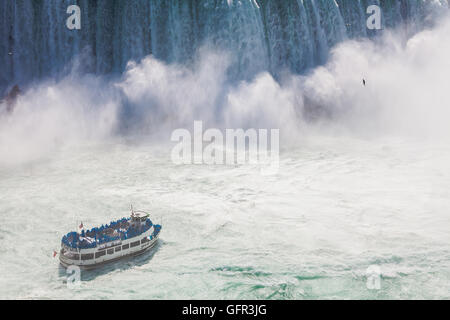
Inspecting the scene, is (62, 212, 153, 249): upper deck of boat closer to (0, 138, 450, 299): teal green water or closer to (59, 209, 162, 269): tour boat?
(59, 209, 162, 269): tour boat

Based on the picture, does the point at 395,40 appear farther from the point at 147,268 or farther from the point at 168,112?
the point at 147,268

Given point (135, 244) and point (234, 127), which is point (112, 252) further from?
point (234, 127)

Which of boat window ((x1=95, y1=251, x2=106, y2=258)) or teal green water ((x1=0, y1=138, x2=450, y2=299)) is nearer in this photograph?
teal green water ((x1=0, y1=138, x2=450, y2=299))

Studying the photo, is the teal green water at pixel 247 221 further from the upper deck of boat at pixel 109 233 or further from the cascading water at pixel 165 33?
Result: the cascading water at pixel 165 33

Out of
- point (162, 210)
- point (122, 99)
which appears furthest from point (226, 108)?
point (162, 210)

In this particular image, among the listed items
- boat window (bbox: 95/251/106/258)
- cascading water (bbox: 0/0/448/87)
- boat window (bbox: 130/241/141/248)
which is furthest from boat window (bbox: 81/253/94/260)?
cascading water (bbox: 0/0/448/87)

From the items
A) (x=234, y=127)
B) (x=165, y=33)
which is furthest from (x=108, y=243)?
(x=165, y=33)
